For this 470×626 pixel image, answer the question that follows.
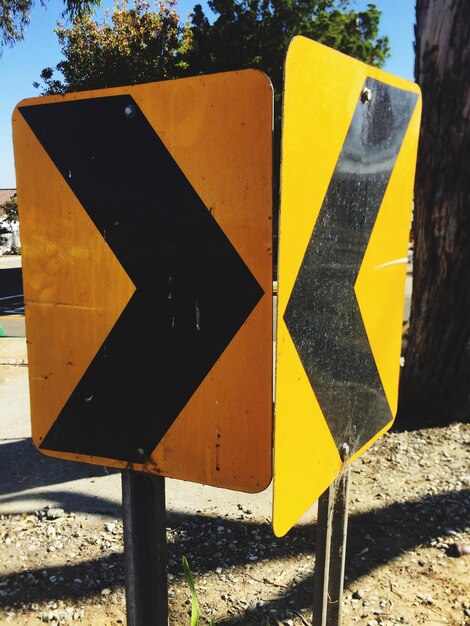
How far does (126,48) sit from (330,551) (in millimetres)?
17864

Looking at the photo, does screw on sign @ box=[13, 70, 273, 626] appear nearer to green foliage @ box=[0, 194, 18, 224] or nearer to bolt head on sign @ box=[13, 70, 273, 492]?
bolt head on sign @ box=[13, 70, 273, 492]

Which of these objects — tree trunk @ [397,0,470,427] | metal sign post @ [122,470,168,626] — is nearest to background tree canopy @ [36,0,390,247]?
tree trunk @ [397,0,470,427]

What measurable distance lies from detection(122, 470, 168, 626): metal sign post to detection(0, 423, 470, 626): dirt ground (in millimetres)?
960

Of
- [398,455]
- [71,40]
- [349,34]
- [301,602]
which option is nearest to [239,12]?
[349,34]

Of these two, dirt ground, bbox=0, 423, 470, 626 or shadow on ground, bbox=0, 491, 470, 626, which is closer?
dirt ground, bbox=0, 423, 470, 626

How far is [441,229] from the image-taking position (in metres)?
3.71

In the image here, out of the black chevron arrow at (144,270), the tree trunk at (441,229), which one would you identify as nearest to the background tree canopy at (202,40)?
the tree trunk at (441,229)

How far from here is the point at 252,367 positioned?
96cm

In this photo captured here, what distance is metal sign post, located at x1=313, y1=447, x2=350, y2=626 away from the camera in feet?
4.18

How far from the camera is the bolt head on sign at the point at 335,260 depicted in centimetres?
92

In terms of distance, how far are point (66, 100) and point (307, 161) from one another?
49 centimetres

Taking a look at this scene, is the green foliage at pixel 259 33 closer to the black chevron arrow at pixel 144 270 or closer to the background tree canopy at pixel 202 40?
the background tree canopy at pixel 202 40

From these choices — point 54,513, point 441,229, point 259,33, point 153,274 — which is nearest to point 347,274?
point 153,274

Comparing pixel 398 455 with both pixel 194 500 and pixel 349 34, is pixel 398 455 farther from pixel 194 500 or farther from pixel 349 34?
pixel 349 34
